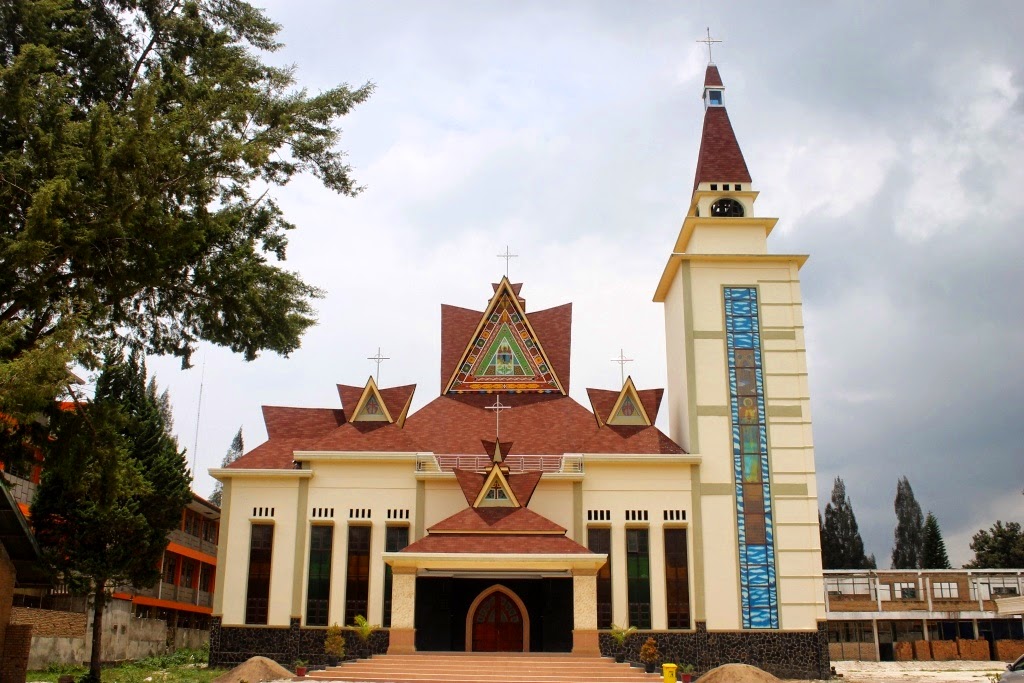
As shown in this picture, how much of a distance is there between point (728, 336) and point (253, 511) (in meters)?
14.9

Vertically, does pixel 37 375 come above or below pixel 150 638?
above

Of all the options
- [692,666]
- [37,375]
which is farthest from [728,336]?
[37,375]

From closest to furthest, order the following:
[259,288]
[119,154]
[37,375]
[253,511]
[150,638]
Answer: [37,375]
[119,154]
[259,288]
[253,511]
[150,638]

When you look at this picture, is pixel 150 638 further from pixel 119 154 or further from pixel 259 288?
pixel 119 154

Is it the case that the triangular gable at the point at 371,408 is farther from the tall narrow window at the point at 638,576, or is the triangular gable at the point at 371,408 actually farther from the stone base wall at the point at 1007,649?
the stone base wall at the point at 1007,649

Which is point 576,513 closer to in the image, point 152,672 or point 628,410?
point 628,410

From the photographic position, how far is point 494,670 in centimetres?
2236

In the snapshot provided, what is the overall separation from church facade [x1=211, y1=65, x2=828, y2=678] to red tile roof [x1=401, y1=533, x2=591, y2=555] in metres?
0.06

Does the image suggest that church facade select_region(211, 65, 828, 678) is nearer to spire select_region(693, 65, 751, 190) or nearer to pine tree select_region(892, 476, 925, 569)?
spire select_region(693, 65, 751, 190)

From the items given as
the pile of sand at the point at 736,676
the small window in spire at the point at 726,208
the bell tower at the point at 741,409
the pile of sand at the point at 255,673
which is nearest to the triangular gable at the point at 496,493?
the bell tower at the point at 741,409

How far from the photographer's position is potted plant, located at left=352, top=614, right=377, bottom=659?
26.2m

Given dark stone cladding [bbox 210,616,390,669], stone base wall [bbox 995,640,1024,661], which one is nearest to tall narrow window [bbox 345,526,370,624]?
dark stone cladding [bbox 210,616,390,669]

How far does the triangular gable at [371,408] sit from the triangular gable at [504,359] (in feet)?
9.30

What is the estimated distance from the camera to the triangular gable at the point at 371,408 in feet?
98.5
